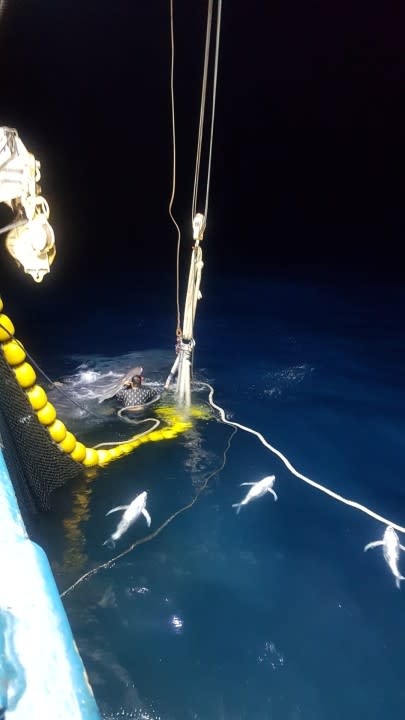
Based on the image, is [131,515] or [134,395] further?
[134,395]

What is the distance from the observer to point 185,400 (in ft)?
21.9

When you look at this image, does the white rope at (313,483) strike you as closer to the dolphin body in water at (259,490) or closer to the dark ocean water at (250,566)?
the dark ocean water at (250,566)

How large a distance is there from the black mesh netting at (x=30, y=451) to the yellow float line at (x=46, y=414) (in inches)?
3.0

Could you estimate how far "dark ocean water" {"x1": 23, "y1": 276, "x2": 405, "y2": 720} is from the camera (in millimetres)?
2934

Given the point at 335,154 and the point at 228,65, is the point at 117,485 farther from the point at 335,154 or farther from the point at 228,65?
the point at 335,154

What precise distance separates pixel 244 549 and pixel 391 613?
1.34 metres

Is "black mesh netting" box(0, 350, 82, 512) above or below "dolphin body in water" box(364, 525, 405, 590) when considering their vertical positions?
above

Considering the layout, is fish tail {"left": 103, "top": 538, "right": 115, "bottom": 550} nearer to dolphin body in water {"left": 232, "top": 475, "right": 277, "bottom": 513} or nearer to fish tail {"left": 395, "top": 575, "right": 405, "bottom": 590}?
dolphin body in water {"left": 232, "top": 475, "right": 277, "bottom": 513}

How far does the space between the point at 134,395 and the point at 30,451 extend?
282 cm

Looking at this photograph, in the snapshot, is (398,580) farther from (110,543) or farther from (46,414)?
(46,414)

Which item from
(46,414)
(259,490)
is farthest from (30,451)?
(259,490)

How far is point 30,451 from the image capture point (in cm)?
398

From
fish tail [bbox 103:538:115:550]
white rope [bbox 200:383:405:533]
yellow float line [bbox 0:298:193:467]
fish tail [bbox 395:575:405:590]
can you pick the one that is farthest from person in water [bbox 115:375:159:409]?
fish tail [bbox 395:575:405:590]

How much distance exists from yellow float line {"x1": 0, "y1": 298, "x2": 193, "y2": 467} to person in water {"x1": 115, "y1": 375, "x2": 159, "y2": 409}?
2.68 feet
